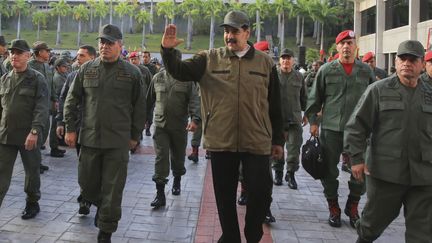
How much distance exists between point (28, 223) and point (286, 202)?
326cm

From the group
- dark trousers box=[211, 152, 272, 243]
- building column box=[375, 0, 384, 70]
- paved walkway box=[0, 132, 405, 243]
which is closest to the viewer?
dark trousers box=[211, 152, 272, 243]

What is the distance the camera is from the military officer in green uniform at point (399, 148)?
3.67 m

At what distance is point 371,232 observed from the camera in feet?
12.7

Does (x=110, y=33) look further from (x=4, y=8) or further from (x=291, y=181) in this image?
(x=4, y=8)

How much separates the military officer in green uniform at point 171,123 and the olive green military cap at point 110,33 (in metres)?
1.81

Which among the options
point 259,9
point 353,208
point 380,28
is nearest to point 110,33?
point 353,208

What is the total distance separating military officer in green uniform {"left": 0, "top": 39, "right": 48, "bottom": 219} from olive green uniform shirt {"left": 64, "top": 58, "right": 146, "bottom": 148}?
686 millimetres

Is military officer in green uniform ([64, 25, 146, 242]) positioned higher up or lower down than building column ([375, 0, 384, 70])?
lower down

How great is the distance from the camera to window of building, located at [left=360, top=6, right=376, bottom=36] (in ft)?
136

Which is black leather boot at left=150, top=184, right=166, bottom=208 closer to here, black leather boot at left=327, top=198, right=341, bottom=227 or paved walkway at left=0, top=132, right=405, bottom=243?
paved walkway at left=0, top=132, right=405, bottom=243

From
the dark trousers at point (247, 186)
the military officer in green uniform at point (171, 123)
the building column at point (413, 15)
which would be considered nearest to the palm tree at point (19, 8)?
the building column at point (413, 15)

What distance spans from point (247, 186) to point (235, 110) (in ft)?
2.19

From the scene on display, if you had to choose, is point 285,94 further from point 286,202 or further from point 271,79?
point 271,79

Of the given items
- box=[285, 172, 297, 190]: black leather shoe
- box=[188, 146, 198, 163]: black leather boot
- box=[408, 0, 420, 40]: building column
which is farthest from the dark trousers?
box=[408, 0, 420, 40]: building column
